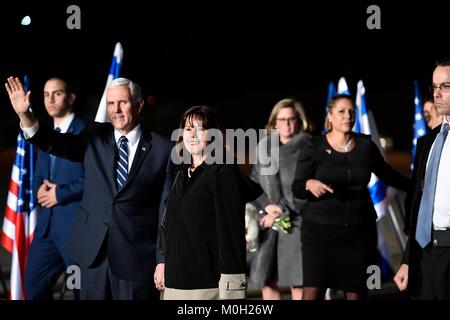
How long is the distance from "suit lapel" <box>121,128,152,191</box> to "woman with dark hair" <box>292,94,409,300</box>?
136 centimetres

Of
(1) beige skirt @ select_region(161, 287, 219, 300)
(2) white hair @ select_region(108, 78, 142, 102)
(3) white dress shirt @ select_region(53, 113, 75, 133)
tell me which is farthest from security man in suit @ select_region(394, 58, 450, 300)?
(3) white dress shirt @ select_region(53, 113, 75, 133)

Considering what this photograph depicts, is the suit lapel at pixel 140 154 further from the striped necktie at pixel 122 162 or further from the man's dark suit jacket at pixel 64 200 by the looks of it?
the man's dark suit jacket at pixel 64 200

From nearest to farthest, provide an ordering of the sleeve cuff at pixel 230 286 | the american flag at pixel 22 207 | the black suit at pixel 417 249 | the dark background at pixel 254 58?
the sleeve cuff at pixel 230 286
the black suit at pixel 417 249
the american flag at pixel 22 207
the dark background at pixel 254 58

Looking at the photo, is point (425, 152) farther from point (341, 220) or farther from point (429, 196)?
point (341, 220)

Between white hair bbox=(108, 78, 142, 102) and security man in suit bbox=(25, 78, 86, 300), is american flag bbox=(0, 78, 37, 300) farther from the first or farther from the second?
white hair bbox=(108, 78, 142, 102)

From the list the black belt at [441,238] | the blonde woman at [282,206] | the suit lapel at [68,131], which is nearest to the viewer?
the black belt at [441,238]

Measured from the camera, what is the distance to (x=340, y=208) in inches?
268

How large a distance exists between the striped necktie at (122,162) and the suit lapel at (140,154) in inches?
2.2

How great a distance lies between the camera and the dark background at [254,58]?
30359 mm

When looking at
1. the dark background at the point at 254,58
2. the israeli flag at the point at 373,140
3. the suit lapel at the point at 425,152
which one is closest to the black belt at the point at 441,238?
the suit lapel at the point at 425,152

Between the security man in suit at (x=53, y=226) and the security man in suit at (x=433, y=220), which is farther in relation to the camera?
the security man in suit at (x=53, y=226)

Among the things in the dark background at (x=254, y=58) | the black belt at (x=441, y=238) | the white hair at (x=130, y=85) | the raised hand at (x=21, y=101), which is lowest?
the black belt at (x=441, y=238)
